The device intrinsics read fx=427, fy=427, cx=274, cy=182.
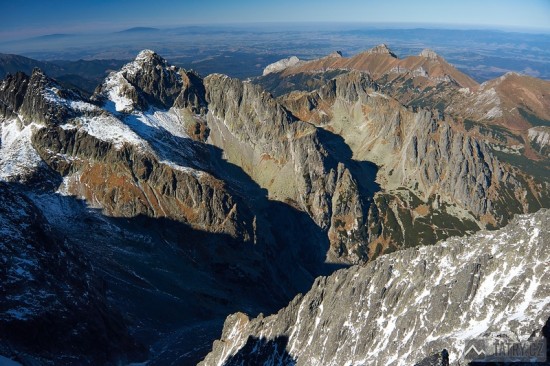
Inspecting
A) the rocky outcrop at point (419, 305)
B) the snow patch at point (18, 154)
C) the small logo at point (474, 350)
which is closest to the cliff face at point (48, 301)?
the rocky outcrop at point (419, 305)

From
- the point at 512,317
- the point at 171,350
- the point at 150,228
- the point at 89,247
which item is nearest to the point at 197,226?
the point at 150,228

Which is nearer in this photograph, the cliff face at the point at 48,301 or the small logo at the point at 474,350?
the small logo at the point at 474,350

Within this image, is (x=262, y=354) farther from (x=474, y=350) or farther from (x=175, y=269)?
(x=175, y=269)

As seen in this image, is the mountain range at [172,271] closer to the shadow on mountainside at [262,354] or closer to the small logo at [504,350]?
the shadow on mountainside at [262,354]

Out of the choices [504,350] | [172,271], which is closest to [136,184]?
[172,271]

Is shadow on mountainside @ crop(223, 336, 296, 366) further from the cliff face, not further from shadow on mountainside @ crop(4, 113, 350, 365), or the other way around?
the cliff face

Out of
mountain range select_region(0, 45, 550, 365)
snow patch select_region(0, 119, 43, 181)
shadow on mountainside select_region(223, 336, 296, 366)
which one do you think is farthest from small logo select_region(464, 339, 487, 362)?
snow patch select_region(0, 119, 43, 181)

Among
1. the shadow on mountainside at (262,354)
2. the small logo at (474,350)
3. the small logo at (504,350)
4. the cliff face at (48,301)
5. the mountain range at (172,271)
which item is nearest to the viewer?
the small logo at (504,350)
